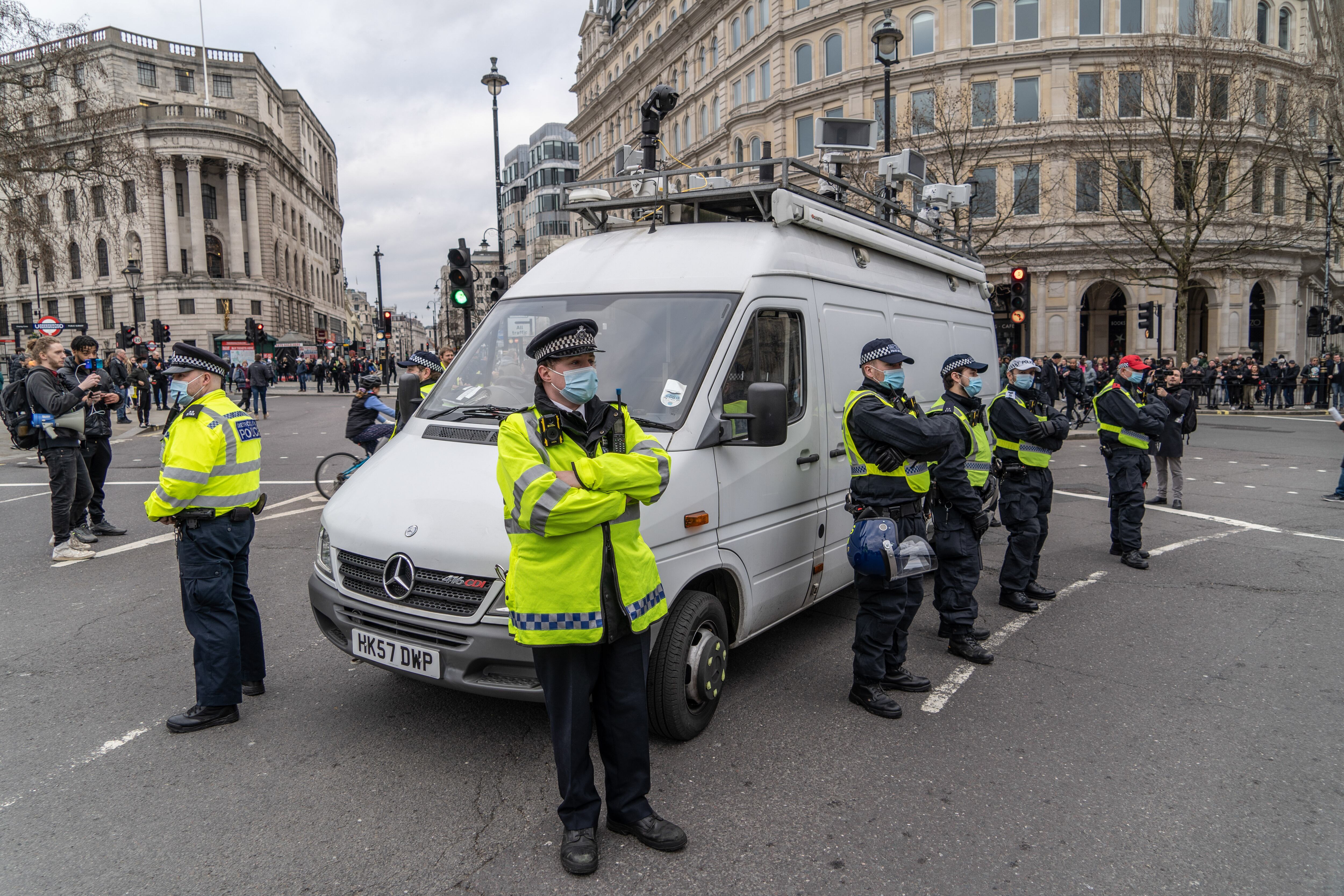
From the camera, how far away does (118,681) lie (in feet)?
15.7

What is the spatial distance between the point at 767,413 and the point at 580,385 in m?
1.09

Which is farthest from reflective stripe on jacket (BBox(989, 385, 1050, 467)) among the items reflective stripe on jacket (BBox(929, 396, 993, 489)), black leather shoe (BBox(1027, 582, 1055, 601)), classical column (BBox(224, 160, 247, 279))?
classical column (BBox(224, 160, 247, 279))

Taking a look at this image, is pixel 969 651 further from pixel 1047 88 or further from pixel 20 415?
pixel 1047 88

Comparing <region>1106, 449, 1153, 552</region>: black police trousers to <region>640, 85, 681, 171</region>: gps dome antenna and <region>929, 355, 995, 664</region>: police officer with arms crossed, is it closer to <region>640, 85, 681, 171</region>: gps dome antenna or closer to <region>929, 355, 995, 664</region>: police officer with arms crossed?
<region>929, 355, 995, 664</region>: police officer with arms crossed

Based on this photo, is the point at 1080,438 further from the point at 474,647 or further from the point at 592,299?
the point at 474,647

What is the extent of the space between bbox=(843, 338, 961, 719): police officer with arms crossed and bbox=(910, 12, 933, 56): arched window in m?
42.3

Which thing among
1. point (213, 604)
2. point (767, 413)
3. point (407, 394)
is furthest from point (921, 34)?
point (213, 604)

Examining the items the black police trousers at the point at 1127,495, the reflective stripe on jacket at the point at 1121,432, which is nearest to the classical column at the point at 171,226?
the reflective stripe on jacket at the point at 1121,432

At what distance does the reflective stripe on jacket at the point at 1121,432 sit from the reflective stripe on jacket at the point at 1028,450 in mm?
1554

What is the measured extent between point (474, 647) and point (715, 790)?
3.92ft

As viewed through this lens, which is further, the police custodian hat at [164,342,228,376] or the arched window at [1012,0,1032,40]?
the arched window at [1012,0,1032,40]

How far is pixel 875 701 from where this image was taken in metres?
4.33

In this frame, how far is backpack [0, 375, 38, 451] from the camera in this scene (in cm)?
784

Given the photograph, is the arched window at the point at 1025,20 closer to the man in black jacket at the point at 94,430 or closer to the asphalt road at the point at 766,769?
the asphalt road at the point at 766,769
